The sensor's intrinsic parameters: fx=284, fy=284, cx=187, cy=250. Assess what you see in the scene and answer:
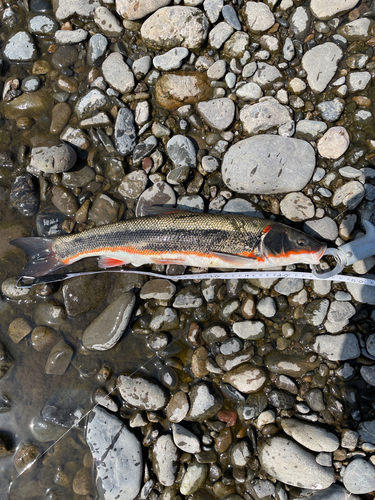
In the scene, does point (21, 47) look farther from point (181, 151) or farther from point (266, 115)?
point (266, 115)

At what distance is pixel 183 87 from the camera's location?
4.85m

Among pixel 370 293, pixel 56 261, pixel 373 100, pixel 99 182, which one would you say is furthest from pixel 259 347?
pixel 373 100

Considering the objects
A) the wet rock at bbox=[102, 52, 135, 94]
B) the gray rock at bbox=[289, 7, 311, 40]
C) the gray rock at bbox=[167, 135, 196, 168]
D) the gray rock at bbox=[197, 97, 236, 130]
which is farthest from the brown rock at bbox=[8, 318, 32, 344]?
the gray rock at bbox=[289, 7, 311, 40]

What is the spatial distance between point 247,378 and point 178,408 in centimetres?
118

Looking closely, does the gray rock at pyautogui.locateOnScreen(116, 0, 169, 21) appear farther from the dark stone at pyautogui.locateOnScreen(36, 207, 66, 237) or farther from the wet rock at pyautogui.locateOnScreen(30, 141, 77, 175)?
the dark stone at pyautogui.locateOnScreen(36, 207, 66, 237)

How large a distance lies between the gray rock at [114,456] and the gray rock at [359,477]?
3.00 m

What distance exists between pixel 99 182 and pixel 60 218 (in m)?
0.95

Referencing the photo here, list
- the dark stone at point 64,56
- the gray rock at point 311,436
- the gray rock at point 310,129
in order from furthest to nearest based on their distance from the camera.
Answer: the dark stone at point 64,56, the gray rock at point 310,129, the gray rock at point 311,436

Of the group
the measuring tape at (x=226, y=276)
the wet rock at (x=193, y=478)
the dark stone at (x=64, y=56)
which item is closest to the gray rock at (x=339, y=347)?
the measuring tape at (x=226, y=276)

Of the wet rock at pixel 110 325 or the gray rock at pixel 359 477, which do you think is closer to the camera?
the gray rock at pixel 359 477

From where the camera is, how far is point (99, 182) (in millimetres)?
5129

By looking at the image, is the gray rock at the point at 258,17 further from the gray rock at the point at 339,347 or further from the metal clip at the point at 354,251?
the gray rock at the point at 339,347

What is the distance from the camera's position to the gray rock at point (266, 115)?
185 inches

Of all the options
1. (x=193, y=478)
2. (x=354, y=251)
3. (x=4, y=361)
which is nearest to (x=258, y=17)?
(x=354, y=251)
